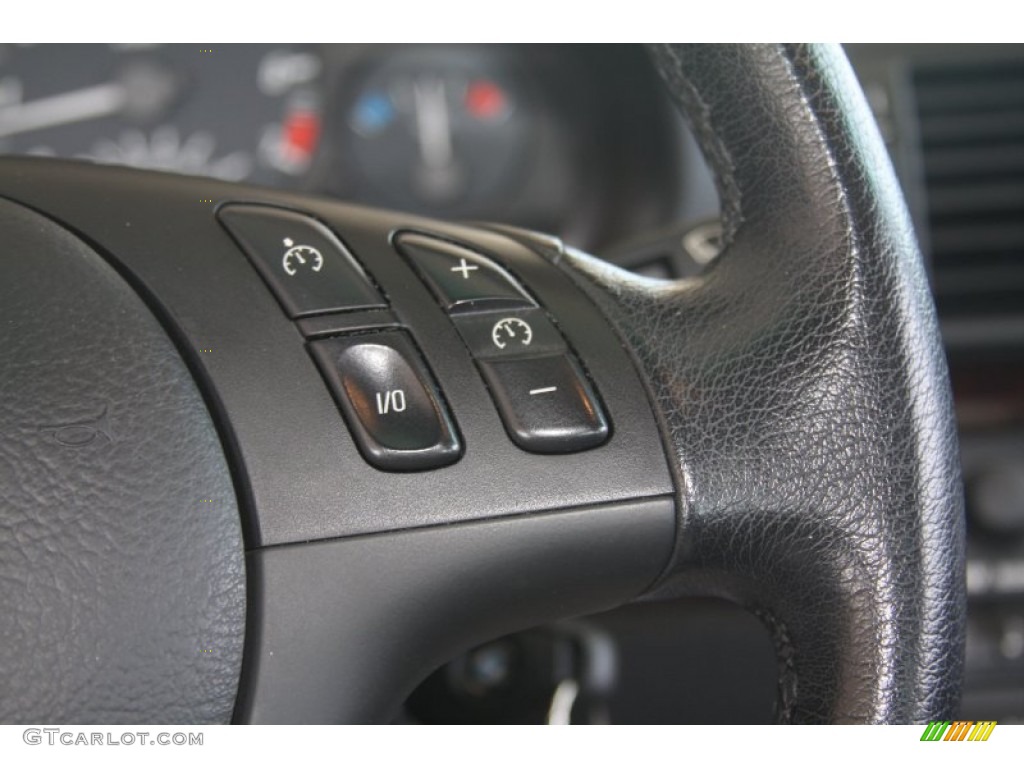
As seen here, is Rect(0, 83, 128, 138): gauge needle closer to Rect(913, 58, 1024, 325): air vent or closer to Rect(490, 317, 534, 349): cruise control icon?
Rect(913, 58, 1024, 325): air vent

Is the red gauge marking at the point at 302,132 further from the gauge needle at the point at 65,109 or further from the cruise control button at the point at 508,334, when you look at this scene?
the cruise control button at the point at 508,334

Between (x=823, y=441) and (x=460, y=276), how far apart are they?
0.56 feet

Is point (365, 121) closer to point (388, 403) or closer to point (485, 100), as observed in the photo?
point (485, 100)

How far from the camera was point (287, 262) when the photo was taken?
520 mm

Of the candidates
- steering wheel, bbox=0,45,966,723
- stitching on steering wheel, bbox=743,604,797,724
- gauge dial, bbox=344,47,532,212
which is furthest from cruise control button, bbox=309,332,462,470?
gauge dial, bbox=344,47,532,212

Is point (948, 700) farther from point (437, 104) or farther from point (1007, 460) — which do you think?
point (437, 104)

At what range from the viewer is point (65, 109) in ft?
5.72

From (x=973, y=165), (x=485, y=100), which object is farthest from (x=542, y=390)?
(x=485, y=100)

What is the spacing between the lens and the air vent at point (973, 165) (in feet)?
4.83

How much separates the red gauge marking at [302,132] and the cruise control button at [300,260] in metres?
1.26
